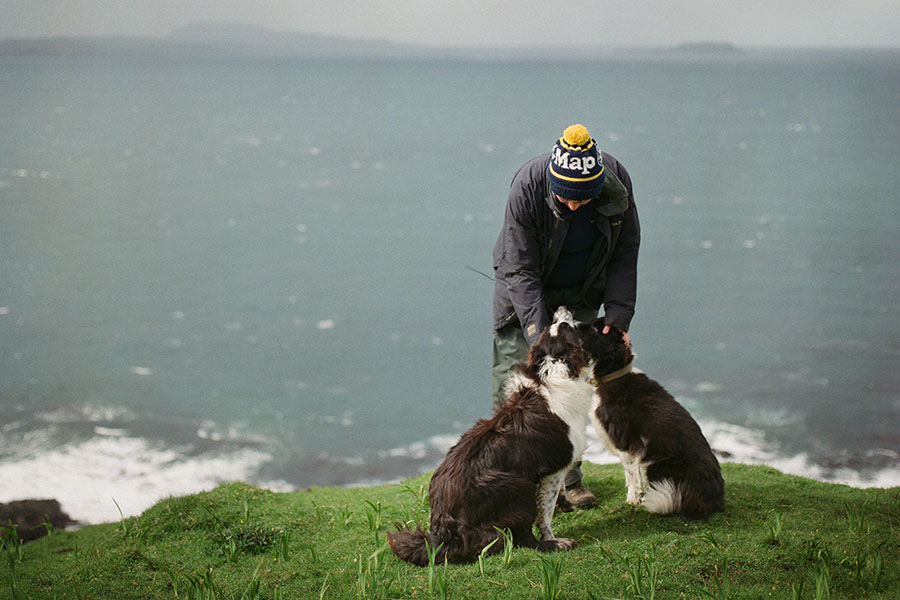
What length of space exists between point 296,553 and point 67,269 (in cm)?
1318

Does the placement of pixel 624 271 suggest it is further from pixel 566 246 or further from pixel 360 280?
pixel 360 280

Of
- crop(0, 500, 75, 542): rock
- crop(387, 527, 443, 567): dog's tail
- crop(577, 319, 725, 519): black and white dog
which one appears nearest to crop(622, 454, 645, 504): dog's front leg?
crop(577, 319, 725, 519): black and white dog

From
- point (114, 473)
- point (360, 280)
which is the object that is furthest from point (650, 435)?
point (360, 280)

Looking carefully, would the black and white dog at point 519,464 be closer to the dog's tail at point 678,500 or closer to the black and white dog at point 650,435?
the black and white dog at point 650,435

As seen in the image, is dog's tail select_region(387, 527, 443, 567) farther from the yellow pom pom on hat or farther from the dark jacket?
the yellow pom pom on hat

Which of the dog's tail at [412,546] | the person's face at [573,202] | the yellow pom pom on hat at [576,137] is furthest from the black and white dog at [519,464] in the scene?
the yellow pom pom on hat at [576,137]

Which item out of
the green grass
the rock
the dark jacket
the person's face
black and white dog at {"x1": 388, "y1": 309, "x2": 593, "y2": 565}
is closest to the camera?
the green grass

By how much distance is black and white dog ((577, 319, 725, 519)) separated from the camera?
13.0 ft

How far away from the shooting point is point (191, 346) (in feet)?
43.8

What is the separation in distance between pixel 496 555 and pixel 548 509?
1.26 ft

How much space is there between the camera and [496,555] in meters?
3.62

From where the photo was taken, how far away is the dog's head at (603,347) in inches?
154

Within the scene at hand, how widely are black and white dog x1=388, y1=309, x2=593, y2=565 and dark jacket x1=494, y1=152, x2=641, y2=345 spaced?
255mm

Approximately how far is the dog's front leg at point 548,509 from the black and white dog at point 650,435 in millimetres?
486
